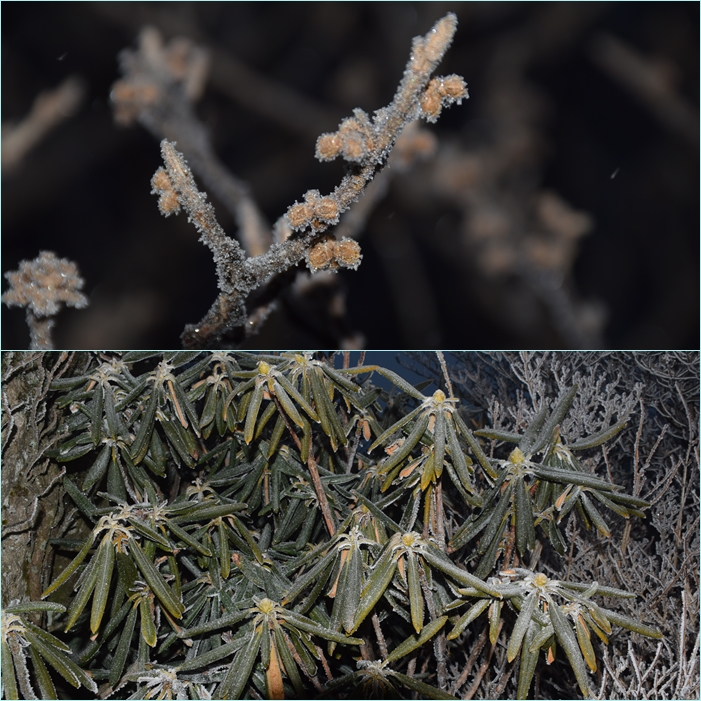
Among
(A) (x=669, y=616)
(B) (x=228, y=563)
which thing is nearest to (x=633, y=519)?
(A) (x=669, y=616)

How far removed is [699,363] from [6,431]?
3.50ft

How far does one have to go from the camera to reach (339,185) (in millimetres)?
438

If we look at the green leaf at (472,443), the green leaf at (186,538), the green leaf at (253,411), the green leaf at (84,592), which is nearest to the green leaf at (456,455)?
the green leaf at (472,443)

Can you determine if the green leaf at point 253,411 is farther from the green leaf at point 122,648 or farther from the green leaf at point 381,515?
the green leaf at point 122,648

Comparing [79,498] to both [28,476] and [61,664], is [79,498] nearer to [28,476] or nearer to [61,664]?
[28,476]

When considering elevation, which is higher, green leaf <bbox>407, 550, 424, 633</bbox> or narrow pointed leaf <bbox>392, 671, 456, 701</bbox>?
green leaf <bbox>407, 550, 424, 633</bbox>

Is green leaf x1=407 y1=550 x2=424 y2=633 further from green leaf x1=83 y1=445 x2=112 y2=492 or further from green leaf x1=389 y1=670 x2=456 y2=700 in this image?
green leaf x1=83 y1=445 x2=112 y2=492

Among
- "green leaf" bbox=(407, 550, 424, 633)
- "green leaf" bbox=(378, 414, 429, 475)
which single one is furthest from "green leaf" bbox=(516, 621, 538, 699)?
"green leaf" bbox=(378, 414, 429, 475)

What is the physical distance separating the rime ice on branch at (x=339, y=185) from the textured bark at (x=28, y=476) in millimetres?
404

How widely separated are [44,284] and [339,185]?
31 centimetres

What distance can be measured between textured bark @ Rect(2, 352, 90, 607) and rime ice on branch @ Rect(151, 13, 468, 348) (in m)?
0.40

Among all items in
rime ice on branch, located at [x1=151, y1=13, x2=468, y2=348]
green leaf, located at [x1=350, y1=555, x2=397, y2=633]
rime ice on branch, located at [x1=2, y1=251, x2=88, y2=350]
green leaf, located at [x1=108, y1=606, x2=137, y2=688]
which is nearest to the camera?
rime ice on branch, located at [x1=151, y1=13, x2=468, y2=348]

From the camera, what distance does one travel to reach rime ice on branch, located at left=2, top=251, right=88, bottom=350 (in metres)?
0.56

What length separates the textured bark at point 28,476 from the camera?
0.80 meters
